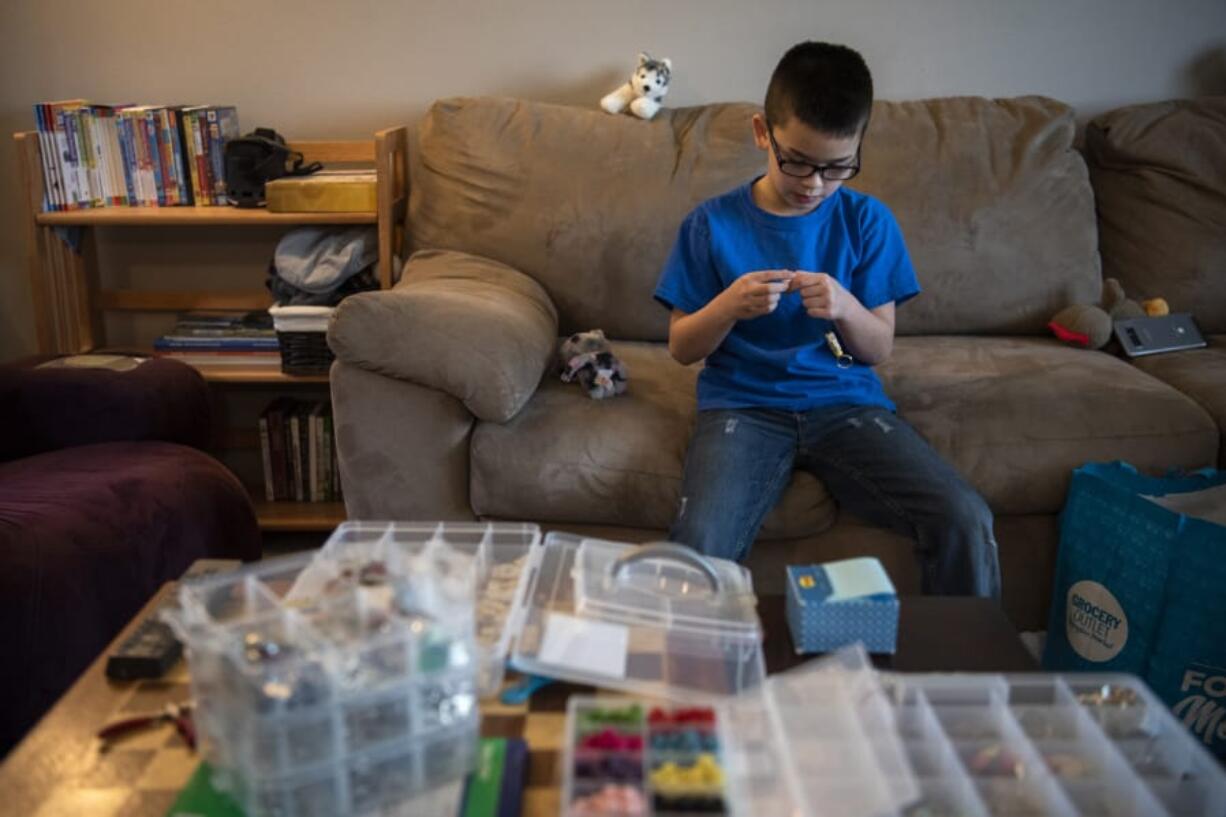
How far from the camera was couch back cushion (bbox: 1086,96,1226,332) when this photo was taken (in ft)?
7.82

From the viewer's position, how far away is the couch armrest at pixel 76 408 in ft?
6.21

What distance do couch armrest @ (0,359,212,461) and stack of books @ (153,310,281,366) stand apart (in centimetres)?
42

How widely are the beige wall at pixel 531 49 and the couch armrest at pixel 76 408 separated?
3.04 ft

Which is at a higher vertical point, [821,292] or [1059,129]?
[1059,129]

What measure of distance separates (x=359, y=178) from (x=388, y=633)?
1726 millimetres

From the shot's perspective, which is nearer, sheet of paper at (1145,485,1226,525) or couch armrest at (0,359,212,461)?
sheet of paper at (1145,485,1226,525)

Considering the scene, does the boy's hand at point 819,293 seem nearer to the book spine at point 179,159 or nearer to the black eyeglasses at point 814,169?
the black eyeglasses at point 814,169

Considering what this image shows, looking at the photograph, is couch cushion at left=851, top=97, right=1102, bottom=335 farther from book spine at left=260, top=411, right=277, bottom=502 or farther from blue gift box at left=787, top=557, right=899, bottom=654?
book spine at left=260, top=411, right=277, bottom=502

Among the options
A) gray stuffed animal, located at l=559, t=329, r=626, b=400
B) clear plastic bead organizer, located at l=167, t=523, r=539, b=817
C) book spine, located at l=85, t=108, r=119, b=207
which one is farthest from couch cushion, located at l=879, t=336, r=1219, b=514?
book spine, located at l=85, t=108, r=119, b=207

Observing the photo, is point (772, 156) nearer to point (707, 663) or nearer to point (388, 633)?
point (707, 663)

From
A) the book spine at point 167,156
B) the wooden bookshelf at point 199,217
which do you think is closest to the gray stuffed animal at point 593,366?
the wooden bookshelf at point 199,217

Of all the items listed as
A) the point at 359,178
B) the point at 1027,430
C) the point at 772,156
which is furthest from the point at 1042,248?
the point at 359,178

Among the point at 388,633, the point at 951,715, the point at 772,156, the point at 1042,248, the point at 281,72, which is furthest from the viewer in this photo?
the point at 281,72

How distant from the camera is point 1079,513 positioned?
1.73m
